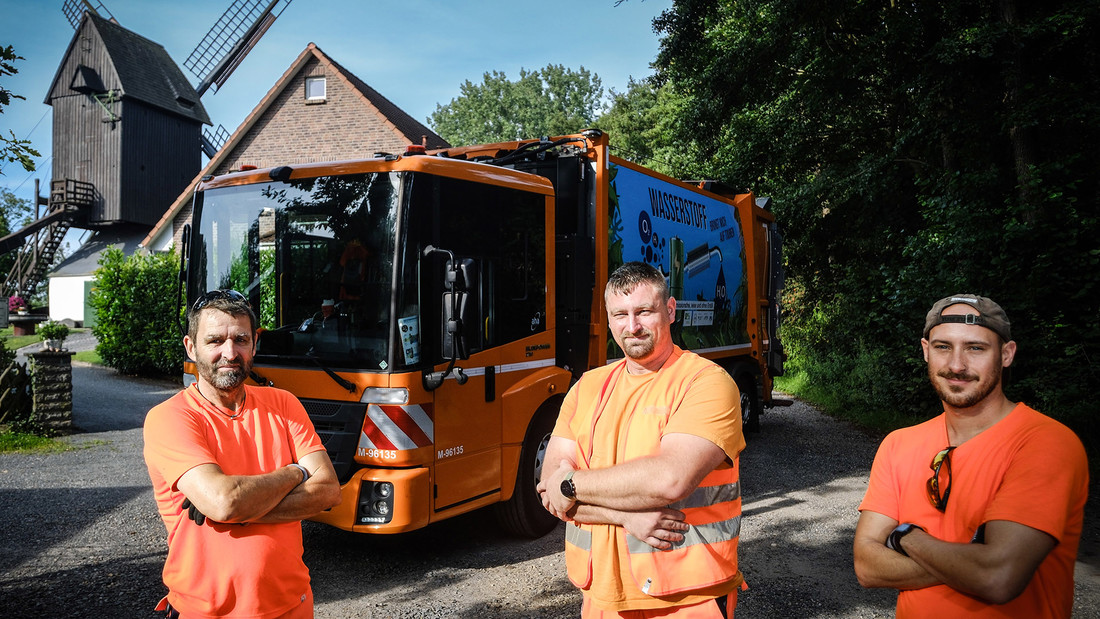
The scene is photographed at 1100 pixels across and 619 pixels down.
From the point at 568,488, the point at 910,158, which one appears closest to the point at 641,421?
the point at 568,488

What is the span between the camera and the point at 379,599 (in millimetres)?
4781

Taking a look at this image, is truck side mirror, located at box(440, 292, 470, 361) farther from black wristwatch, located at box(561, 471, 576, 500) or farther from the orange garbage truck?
black wristwatch, located at box(561, 471, 576, 500)

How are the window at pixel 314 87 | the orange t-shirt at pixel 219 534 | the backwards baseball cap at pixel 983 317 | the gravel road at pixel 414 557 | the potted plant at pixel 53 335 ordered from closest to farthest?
1. the backwards baseball cap at pixel 983 317
2. the orange t-shirt at pixel 219 534
3. the gravel road at pixel 414 557
4. the potted plant at pixel 53 335
5. the window at pixel 314 87

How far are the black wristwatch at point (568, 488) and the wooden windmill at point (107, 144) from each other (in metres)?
35.8

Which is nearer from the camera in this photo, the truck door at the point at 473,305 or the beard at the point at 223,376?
the beard at the point at 223,376

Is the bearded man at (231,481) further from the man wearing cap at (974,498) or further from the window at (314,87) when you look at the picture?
the window at (314,87)

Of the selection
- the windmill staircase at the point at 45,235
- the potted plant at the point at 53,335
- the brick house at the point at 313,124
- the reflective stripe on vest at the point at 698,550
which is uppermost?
the brick house at the point at 313,124

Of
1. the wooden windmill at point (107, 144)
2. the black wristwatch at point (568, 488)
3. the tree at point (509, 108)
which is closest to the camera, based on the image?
the black wristwatch at point (568, 488)

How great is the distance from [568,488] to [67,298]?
38887 mm

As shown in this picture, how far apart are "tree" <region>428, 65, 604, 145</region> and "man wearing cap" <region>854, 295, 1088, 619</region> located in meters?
59.2

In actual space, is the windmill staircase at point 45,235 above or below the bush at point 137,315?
above

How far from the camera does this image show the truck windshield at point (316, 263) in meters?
4.92

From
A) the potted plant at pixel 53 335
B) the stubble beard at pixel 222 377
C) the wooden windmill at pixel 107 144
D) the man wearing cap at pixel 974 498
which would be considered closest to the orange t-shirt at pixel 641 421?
the man wearing cap at pixel 974 498

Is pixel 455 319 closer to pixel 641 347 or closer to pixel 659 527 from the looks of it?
pixel 641 347
